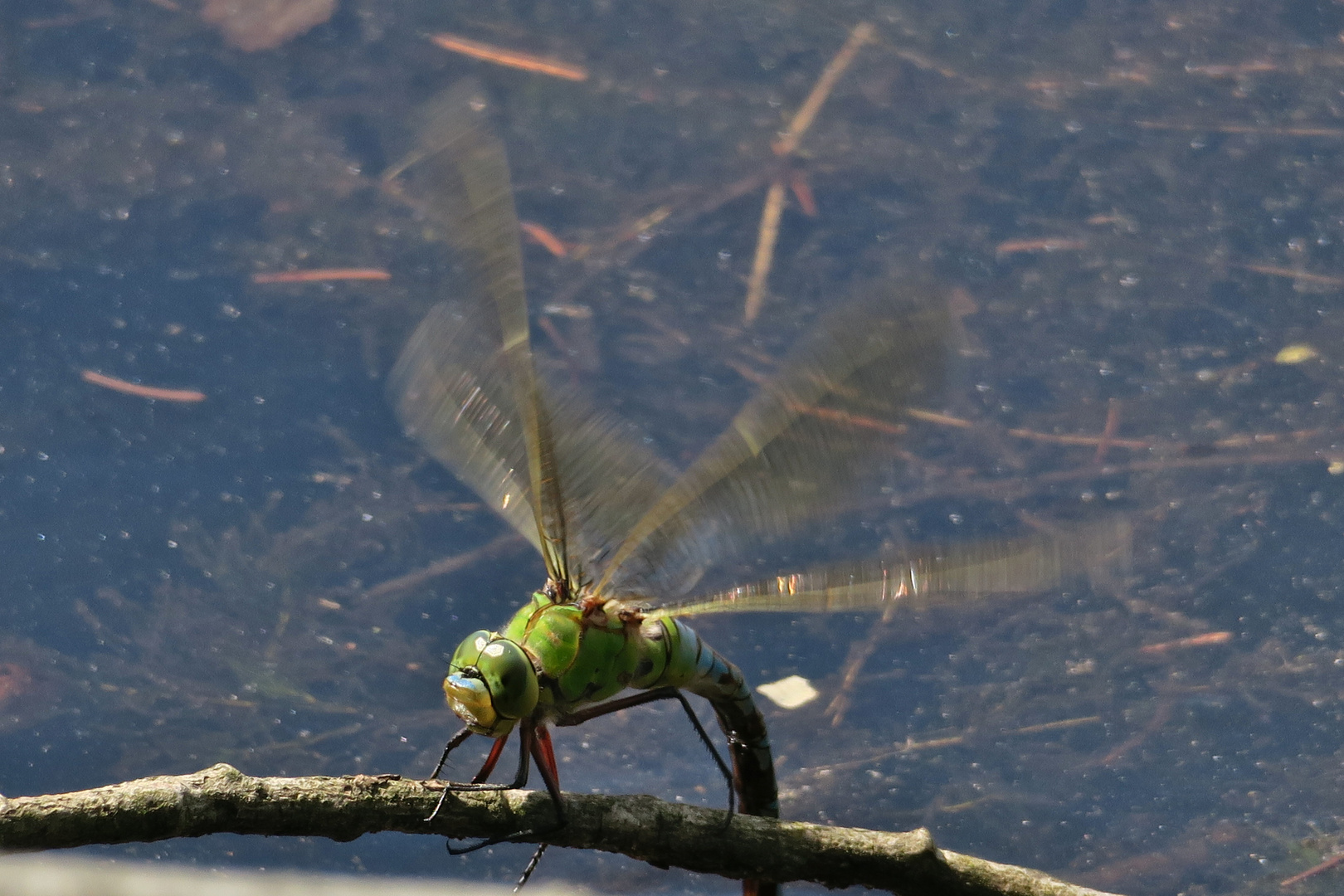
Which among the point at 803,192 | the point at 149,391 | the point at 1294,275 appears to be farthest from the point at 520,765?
the point at 1294,275

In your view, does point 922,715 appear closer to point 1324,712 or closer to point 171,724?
point 1324,712

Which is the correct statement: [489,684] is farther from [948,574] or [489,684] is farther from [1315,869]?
[1315,869]

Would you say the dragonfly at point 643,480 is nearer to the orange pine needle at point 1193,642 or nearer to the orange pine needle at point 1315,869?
the orange pine needle at point 1193,642

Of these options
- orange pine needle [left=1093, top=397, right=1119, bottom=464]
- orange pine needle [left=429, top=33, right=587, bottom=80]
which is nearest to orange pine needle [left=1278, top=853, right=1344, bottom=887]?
orange pine needle [left=1093, top=397, right=1119, bottom=464]

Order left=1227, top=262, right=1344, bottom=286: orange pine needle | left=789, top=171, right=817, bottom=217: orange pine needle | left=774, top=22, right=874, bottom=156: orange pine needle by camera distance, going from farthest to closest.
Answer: left=774, top=22, right=874, bottom=156: orange pine needle → left=789, top=171, right=817, bottom=217: orange pine needle → left=1227, top=262, right=1344, bottom=286: orange pine needle

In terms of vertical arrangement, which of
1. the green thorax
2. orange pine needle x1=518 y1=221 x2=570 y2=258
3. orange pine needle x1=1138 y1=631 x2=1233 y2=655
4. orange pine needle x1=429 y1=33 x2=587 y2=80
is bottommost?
orange pine needle x1=1138 y1=631 x2=1233 y2=655

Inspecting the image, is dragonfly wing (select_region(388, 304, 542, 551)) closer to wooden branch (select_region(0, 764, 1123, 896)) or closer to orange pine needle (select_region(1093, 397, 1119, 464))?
wooden branch (select_region(0, 764, 1123, 896))
